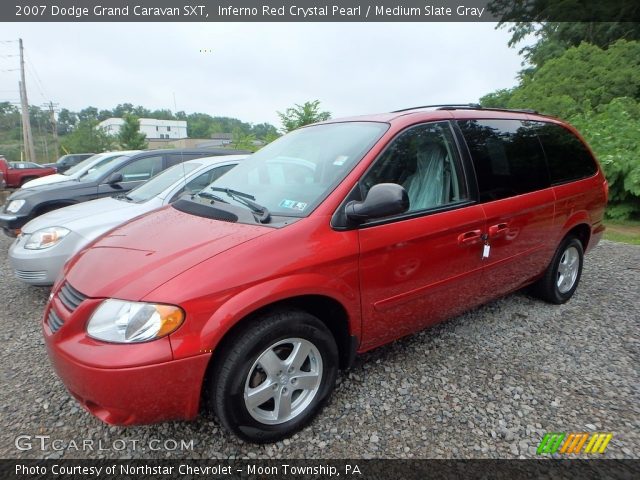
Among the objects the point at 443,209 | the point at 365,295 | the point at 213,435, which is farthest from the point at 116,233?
the point at 443,209

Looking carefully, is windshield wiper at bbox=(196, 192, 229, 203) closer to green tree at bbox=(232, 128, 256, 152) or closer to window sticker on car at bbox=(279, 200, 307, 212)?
window sticker on car at bbox=(279, 200, 307, 212)

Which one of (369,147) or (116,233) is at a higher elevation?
(369,147)

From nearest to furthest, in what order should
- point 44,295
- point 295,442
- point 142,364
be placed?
point 142,364 < point 295,442 < point 44,295

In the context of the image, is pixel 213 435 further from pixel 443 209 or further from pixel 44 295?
pixel 44 295

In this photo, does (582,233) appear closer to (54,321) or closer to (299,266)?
(299,266)

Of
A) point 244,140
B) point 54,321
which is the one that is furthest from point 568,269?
point 244,140

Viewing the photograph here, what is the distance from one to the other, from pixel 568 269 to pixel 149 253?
12.2 feet

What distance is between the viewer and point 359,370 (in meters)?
2.78

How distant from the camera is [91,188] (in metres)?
5.62

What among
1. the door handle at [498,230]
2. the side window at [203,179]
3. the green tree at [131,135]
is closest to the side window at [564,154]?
the door handle at [498,230]

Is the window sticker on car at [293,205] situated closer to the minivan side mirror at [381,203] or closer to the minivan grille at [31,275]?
the minivan side mirror at [381,203]

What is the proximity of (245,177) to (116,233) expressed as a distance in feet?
3.04

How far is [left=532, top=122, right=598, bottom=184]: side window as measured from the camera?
3.41 meters

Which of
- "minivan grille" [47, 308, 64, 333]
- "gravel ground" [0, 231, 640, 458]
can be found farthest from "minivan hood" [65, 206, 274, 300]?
"gravel ground" [0, 231, 640, 458]
